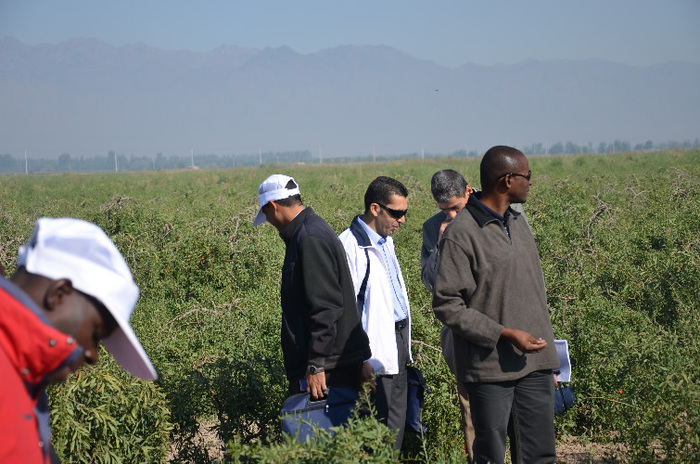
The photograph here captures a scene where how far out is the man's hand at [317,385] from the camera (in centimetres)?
315

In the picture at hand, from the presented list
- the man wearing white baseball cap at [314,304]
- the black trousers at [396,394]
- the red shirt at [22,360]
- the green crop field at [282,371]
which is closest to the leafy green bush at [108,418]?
the green crop field at [282,371]

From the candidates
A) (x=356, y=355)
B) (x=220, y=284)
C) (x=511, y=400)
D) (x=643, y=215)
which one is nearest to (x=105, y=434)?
(x=356, y=355)

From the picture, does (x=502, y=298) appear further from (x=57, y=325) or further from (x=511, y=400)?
(x=57, y=325)

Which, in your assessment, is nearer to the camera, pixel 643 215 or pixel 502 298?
pixel 502 298

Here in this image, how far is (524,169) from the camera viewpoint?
312 centimetres

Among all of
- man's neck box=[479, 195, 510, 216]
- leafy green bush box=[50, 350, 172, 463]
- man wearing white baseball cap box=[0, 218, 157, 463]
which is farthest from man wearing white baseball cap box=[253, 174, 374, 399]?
man wearing white baseball cap box=[0, 218, 157, 463]

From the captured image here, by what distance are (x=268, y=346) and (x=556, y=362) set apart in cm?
221

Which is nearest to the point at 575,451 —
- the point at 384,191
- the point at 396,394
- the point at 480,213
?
the point at 396,394

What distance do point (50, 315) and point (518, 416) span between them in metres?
2.23

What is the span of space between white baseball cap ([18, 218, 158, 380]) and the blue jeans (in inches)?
74.9

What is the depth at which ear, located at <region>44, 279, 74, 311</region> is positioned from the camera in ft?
4.63

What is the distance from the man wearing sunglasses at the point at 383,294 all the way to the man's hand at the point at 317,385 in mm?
439

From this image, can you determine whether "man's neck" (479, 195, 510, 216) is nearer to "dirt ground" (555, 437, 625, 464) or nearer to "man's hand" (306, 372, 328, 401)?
"man's hand" (306, 372, 328, 401)

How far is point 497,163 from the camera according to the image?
10.2 ft
